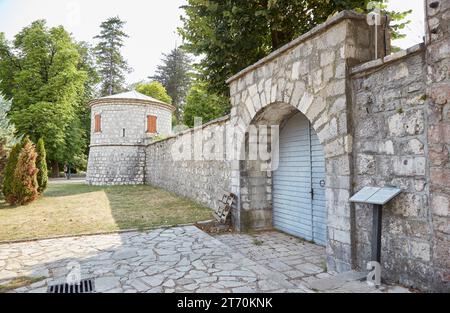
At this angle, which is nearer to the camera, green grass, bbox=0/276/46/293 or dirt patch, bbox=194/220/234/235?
green grass, bbox=0/276/46/293

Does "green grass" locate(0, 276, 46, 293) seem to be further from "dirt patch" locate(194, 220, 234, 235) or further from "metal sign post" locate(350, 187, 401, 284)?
"metal sign post" locate(350, 187, 401, 284)

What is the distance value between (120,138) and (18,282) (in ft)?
51.9

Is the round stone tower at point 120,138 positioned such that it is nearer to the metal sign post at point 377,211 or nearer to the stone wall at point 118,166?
the stone wall at point 118,166

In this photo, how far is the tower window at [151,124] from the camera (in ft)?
62.6

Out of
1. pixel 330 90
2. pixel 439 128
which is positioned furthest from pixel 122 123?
pixel 439 128

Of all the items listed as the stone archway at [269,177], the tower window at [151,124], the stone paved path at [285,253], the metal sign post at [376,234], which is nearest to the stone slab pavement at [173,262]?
→ the stone paved path at [285,253]

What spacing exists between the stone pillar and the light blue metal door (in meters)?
2.22

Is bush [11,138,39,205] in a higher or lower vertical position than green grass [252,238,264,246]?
higher

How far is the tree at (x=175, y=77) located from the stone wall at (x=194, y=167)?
22.4 metres

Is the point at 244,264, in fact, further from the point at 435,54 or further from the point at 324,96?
the point at 435,54

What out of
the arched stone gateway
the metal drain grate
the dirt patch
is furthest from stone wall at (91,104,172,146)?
the metal drain grate

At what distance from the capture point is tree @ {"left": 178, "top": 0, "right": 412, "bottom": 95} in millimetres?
7101

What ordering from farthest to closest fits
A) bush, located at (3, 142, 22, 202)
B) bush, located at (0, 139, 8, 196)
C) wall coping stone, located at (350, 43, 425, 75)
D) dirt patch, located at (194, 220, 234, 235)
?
bush, located at (0, 139, 8, 196) < bush, located at (3, 142, 22, 202) < dirt patch, located at (194, 220, 234, 235) < wall coping stone, located at (350, 43, 425, 75)
